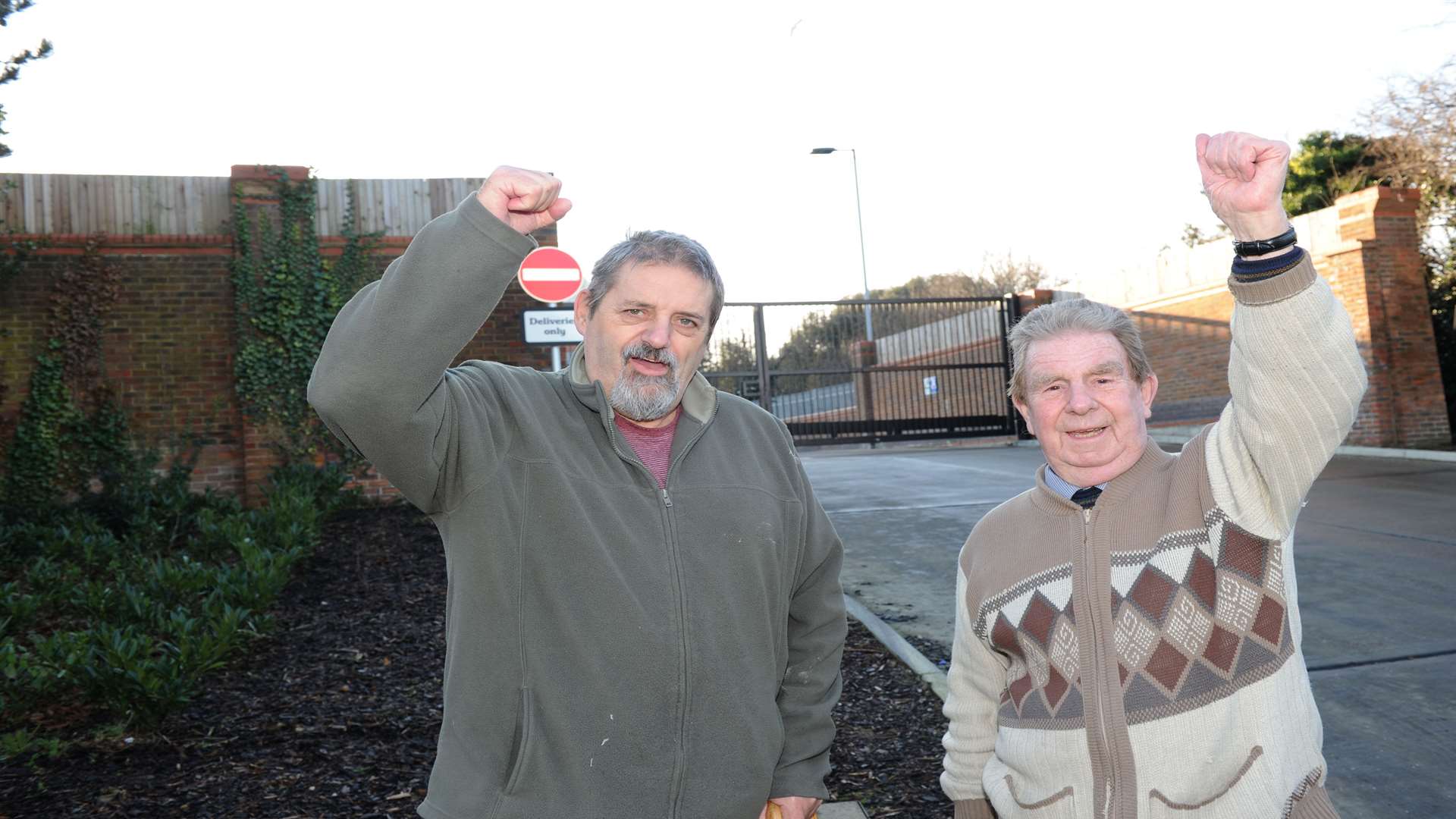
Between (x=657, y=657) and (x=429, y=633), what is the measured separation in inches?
160

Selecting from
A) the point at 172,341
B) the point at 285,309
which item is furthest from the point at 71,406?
the point at 285,309

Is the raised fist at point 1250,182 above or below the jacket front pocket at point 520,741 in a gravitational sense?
above

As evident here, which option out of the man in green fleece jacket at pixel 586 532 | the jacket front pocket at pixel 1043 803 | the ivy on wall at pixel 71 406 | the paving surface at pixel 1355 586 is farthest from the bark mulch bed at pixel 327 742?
the ivy on wall at pixel 71 406

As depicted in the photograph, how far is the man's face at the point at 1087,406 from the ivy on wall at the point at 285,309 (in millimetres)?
8835

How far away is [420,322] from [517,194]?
29cm

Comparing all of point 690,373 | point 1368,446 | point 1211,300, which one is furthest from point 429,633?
point 1211,300

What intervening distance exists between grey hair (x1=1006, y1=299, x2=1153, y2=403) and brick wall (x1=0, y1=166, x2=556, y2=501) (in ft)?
27.4

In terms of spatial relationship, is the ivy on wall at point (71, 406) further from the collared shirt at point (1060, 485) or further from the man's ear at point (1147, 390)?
the man's ear at point (1147, 390)

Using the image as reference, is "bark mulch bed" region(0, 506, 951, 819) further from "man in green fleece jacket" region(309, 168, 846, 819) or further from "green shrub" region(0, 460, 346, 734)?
"man in green fleece jacket" region(309, 168, 846, 819)

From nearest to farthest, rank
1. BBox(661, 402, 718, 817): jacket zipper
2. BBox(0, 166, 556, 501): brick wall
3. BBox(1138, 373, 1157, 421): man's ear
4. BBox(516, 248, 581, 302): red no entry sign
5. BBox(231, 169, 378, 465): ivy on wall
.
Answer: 1. BBox(661, 402, 718, 817): jacket zipper
2. BBox(1138, 373, 1157, 421): man's ear
3. BBox(516, 248, 581, 302): red no entry sign
4. BBox(0, 166, 556, 501): brick wall
5. BBox(231, 169, 378, 465): ivy on wall

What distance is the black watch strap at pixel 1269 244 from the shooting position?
1.67m

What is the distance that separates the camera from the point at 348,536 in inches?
307

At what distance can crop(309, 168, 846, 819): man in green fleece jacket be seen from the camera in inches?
69.0

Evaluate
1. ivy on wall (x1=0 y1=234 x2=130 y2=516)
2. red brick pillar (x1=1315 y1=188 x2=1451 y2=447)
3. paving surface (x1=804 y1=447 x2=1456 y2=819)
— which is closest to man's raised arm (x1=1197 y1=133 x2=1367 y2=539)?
paving surface (x1=804 y1=447 x2=1456 y2=819)
